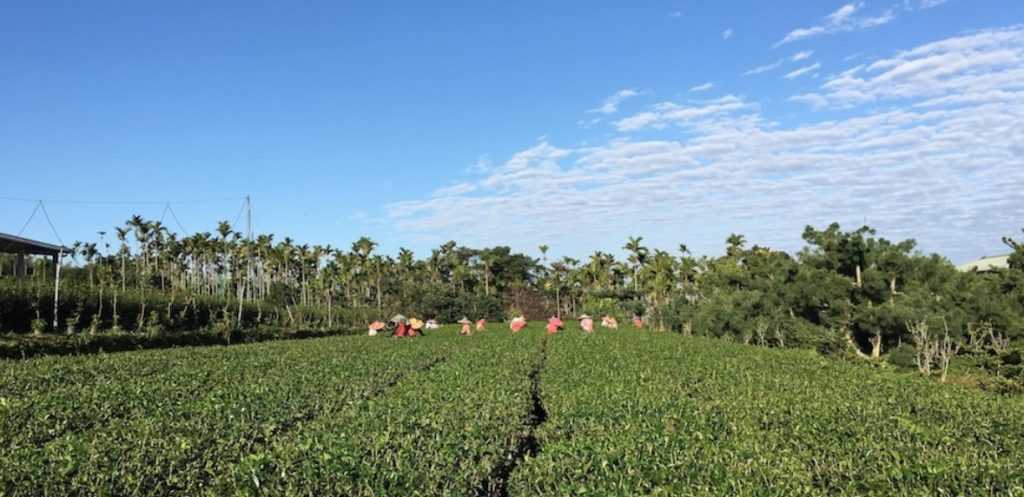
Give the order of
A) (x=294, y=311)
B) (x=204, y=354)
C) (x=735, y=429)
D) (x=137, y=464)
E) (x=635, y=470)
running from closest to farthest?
(x=635, y=470) < (x=137, y=464) < (x=735, y=429) < (x=204, y=354) < (x=294, y=311)

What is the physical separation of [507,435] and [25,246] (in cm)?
3057

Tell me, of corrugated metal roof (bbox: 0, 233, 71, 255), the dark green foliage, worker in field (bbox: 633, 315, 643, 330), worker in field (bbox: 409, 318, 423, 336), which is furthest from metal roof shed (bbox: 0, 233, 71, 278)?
worker in field (bbox: 633, 315, 643, 330)

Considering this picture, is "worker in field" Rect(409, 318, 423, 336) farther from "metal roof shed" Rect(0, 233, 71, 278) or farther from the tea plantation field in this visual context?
the tea plantation field

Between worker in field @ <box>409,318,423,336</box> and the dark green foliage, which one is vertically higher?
→ worker in field @ <box>409,318,423,336</box>

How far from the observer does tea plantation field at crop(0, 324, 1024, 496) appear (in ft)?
19.5

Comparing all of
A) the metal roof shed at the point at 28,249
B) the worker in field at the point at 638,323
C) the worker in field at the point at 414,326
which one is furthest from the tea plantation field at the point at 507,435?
the worker in field at the point at 638,323

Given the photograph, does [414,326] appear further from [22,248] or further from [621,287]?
[621,287]

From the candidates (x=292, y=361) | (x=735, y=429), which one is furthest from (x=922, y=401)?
(x=292, y=361)

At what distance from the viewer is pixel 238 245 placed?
65312 mm

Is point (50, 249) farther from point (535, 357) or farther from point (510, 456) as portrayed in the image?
point (510, 456)

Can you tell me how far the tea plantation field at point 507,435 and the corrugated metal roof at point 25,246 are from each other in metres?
16.2

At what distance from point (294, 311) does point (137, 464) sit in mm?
47144

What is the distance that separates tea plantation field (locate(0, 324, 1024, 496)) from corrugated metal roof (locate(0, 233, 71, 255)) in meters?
16.2

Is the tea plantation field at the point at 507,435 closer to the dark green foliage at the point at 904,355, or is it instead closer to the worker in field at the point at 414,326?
the dark green foliage at the point at 904,355
